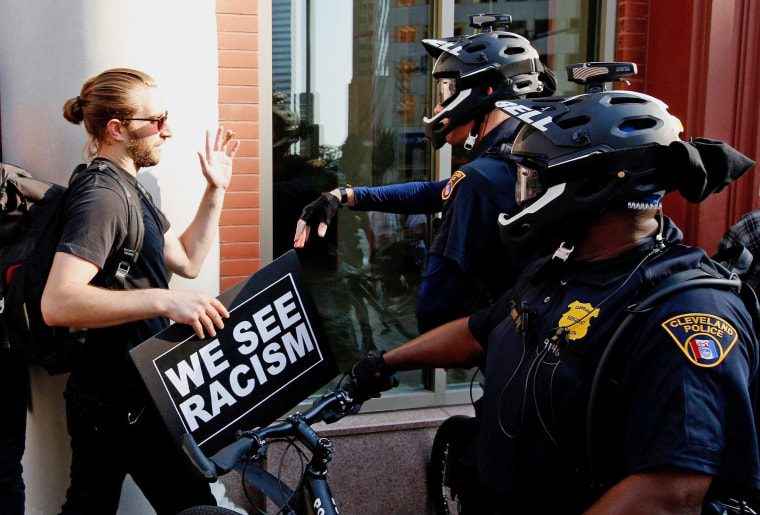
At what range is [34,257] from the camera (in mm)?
2613

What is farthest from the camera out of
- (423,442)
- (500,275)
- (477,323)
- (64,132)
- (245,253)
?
(423,442)

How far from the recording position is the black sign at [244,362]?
8.09 ft

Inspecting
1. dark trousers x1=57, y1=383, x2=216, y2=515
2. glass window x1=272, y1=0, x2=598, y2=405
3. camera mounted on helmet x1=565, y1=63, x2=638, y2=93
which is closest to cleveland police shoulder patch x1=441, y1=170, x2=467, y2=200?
camera mounted on helmet x1=565, y1=63, x2=638, y2=93

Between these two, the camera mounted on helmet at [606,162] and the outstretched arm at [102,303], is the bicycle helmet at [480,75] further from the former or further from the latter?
the outstretched arm at [102,303]

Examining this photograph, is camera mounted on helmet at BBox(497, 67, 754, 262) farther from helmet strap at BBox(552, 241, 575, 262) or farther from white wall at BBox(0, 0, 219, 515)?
white wall at BBox(0, 0, 219, 515)

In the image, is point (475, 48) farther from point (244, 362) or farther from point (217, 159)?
A: point (244, 362)

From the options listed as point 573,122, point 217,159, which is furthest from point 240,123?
point 573,122

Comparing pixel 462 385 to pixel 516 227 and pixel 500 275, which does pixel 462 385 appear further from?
pixel 516 227

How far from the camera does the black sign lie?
8.09ft

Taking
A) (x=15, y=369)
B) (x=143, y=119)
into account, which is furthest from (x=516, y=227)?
(x=15, y=369)

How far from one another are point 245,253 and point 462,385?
1.75m

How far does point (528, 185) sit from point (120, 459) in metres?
1.81

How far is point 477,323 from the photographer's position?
7.41ft

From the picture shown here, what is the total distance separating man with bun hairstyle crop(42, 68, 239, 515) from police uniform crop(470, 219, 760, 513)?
1189 millimetres
